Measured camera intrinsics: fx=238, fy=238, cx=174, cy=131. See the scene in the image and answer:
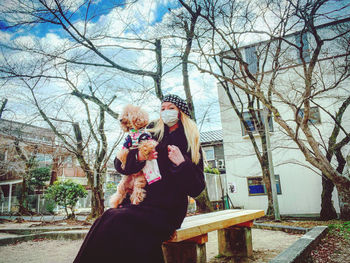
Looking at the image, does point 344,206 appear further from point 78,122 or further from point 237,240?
point 78,122

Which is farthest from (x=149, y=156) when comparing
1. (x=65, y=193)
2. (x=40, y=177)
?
(x=40, y=177)

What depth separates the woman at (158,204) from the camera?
68.7 inches

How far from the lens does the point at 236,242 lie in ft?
12.4

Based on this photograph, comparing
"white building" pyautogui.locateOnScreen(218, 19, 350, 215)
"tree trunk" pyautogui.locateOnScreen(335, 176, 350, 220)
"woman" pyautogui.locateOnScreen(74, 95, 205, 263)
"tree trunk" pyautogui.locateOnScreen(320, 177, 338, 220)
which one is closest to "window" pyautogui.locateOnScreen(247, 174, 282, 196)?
"white building" pyautogui.locateOnScreen(218, 19, 350, 215)

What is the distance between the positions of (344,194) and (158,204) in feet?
24.5

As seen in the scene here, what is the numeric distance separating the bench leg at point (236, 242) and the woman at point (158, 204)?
6.26ft

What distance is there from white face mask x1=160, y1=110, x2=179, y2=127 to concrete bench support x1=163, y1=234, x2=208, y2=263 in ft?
→ 4.16

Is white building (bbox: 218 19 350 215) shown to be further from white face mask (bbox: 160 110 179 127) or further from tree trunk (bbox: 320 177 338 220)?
white face mask (bbox: 160 110 179 127)

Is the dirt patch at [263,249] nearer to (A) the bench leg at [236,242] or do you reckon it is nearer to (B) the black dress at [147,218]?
(A) the bench leg at [236,242]

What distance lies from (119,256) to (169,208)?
22.5 inches

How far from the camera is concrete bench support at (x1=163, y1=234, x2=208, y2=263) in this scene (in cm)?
247

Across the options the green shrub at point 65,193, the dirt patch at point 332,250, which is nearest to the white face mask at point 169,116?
the dirt patch at point 332,250

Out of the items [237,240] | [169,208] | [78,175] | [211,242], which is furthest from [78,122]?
[78,175]

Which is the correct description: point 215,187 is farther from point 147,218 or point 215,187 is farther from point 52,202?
point 147,218
